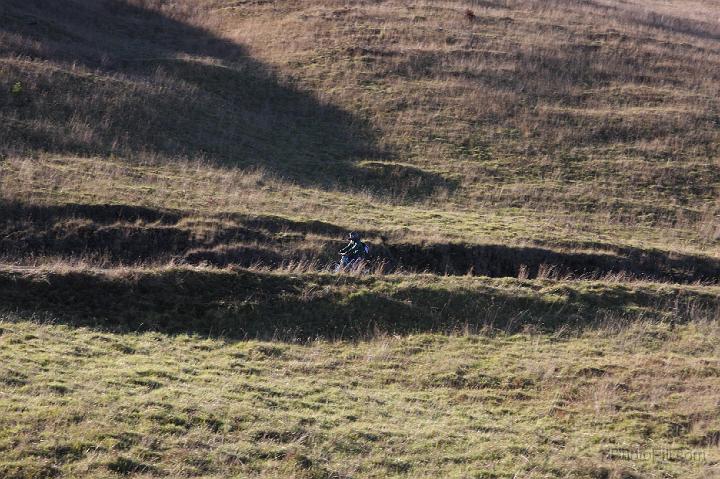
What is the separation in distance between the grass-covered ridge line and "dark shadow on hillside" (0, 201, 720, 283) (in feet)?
4.70

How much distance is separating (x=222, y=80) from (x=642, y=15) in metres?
28.3

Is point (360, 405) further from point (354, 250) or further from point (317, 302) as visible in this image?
point (354, 250)

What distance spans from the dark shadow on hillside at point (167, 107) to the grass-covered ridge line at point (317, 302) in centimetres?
867

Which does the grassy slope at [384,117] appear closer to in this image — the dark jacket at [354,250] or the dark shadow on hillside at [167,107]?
the dark shadow on hillside at [167,107]

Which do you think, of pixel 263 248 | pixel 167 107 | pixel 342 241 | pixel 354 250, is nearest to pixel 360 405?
pixel 354 250

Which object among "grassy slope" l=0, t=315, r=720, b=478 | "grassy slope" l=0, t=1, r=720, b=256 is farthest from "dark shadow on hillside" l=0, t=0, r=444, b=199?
"grassy slope" l=0, t=315, r=720, b=478

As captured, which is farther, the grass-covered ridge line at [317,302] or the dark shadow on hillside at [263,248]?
the dark shadow on hillside at [263,248]

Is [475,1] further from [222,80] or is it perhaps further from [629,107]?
[222,80]

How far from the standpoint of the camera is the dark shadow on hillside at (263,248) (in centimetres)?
1948

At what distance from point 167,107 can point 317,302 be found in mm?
14870

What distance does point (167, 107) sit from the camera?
97.8 feet

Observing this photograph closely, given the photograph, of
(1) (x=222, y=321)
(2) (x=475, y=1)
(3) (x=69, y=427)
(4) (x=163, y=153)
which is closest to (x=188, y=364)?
(1) (x=222, y=321)

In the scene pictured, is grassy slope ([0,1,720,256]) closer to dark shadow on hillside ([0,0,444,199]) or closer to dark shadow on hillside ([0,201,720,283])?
dark shadow on hillside ([0,0,444,199])

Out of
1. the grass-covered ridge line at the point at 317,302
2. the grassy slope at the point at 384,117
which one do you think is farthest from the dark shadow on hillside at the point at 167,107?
the grass-covered ridge line at the point at 317,302
